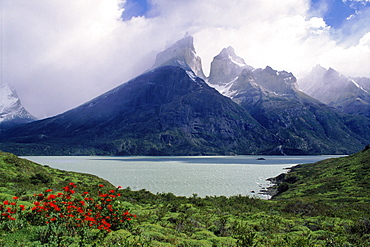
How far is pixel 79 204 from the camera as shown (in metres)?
15.4

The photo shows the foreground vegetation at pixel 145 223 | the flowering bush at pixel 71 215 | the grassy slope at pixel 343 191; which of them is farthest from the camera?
the grassy slope at pixel 343 191

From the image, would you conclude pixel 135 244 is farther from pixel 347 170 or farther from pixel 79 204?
pixel 347 170

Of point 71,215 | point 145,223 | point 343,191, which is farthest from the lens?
point 343,191

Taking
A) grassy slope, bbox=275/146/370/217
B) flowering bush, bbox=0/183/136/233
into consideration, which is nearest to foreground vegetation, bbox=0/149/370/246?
flowering bush, bbox=0/183/136/233

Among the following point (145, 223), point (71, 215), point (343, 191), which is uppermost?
point (71, 215)

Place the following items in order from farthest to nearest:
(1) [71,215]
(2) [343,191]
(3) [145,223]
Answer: (2) [343,191], (3) [145,223], (1) [71,215]

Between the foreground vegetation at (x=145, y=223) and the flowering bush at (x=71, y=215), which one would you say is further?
the flowering bush at (x=71, y=215)

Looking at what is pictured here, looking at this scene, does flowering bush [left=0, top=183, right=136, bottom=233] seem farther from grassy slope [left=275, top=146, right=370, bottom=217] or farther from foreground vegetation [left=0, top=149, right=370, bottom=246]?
grassy slope [left=275, top=146, right=370, bottom=217]

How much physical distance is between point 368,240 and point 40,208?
66.3ft

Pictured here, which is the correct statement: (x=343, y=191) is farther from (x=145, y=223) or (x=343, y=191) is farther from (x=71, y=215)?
(x=71, y=215)

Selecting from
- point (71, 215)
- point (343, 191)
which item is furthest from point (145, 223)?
point (343, 191)

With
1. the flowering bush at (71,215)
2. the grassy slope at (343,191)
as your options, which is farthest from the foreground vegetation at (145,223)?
the grassy slope at (343,191)

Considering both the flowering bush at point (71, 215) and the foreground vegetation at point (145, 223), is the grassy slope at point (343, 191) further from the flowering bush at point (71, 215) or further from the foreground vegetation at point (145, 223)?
the flowering bush at point (71, 215)

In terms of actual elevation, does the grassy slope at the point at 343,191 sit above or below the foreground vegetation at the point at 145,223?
below
